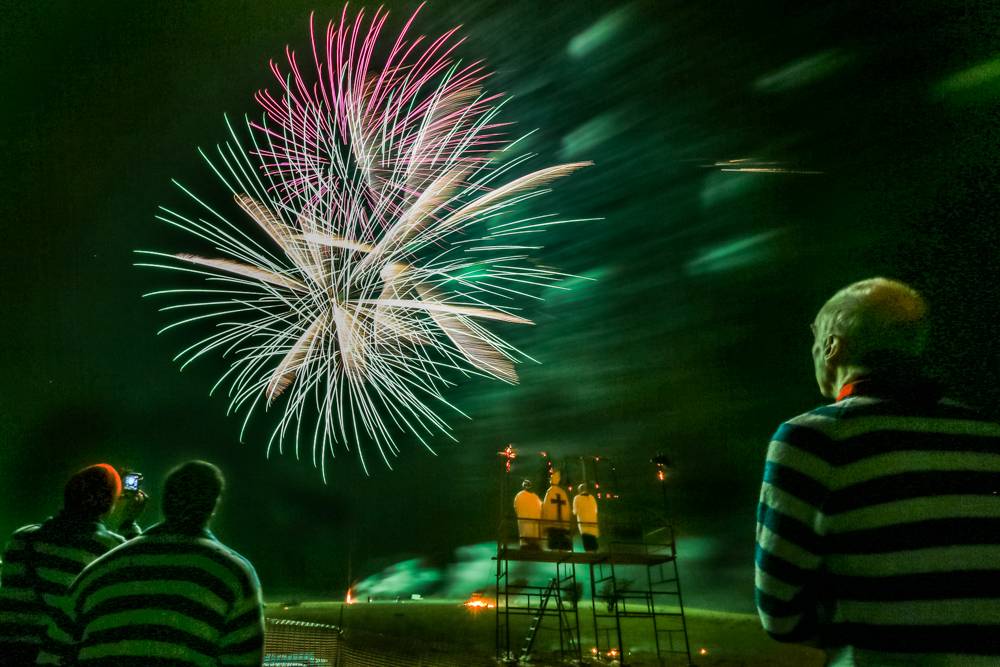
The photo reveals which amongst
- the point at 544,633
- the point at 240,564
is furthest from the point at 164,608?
the point at 544,633

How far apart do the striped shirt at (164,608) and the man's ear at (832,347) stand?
241 centimetres

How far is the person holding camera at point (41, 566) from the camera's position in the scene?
295 centimetres

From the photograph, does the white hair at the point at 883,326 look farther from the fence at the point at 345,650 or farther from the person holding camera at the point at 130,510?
the person holding camera at the point at 130,510

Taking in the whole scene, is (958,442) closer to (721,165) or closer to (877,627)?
(877,627)

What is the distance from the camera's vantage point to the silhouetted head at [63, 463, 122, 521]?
3.05 meters

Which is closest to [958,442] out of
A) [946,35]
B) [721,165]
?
[946,35]

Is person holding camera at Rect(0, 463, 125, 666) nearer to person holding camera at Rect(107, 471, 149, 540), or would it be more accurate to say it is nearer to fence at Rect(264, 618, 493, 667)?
person holding camera at Rect(107, 471, 149, 540)

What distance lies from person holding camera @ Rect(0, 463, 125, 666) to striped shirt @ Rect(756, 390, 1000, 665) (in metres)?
3.32

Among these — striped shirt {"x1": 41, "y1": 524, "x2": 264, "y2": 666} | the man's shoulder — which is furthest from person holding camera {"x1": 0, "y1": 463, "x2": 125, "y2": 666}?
the man's shoulder

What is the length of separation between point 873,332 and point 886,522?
538 millimetres

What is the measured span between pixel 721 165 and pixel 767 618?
28.6ft

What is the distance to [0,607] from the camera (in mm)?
2996

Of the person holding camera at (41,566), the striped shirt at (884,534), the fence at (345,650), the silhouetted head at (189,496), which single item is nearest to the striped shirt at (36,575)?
the person holding camera at (41,566)

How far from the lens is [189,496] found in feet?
8.13
